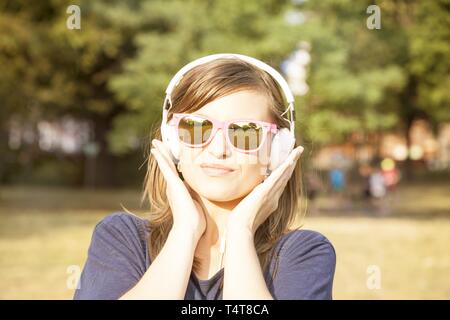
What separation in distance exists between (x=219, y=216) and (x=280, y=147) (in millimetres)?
289

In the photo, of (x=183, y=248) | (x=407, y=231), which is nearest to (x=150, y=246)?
(x=183, y=248)

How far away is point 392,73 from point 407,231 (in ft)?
21.8

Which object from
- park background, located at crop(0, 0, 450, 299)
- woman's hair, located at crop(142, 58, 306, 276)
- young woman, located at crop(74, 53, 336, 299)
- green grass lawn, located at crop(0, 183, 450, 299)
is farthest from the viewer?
park background, located at crop(0, 0, 450, 299)

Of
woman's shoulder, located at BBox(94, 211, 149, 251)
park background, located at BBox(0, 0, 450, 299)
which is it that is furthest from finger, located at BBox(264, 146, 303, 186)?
park background, located at BBox(0, 0, 450, 299)

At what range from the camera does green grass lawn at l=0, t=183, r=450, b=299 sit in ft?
29.7

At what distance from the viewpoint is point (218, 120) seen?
2.13 meters

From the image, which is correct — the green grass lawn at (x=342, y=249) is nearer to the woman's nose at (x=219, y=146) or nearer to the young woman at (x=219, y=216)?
the young woman at (x=219, y=216)

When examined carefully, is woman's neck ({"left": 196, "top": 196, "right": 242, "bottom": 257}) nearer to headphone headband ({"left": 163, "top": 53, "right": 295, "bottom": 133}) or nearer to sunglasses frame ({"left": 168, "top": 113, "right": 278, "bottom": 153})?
sunglasses frame ({"left": 168, "top": 113, "right": 278, "bottom": 153})

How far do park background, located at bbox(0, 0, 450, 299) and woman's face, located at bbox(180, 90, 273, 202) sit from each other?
6.53 meters

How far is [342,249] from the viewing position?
44.0ft

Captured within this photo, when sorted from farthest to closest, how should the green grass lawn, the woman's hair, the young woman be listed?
the green grass lawn → the woman's hair → the young woman

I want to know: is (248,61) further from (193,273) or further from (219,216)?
(193,273)

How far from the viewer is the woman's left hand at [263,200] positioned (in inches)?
82.6
